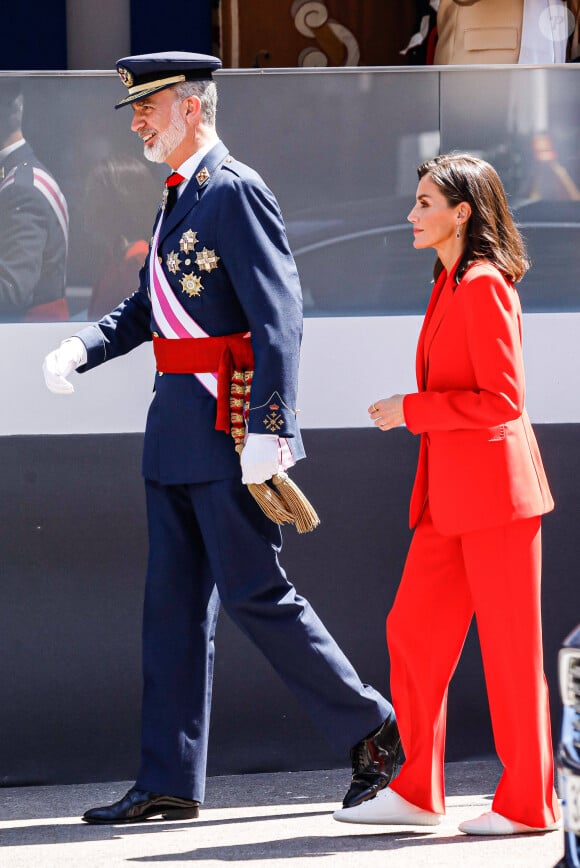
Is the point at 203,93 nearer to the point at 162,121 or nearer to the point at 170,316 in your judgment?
the point at 162,121

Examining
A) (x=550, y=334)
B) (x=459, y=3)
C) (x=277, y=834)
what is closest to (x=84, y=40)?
(x=459, y=3)

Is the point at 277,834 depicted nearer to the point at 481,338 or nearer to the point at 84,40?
the point at 481,338

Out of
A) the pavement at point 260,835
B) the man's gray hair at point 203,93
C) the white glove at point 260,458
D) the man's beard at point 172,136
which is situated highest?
the man's gray hair at point 203,93

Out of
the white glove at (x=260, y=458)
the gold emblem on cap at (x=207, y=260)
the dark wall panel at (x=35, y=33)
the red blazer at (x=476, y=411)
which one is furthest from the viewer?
the dark wall panel at (x=35, y=33)

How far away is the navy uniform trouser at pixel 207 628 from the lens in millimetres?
3791

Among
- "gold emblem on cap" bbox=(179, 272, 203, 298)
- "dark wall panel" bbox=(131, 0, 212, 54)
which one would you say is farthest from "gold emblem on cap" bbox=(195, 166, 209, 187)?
"dark wall panel" bbox=(131, 0, 212, 54)

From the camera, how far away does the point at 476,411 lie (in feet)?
11.6

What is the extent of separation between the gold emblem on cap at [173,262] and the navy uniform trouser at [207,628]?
527 millimetres

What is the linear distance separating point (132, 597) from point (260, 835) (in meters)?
0.85

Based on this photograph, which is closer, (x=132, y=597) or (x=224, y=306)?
(x=224, y=306)

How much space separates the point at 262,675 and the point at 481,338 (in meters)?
1.40

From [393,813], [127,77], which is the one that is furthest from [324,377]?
[393,813]

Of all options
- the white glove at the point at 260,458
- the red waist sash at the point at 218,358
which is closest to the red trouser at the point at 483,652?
the white glove at the point at 260,458

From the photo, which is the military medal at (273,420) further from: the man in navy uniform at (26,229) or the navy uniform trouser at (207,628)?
the man in navy uniform at (26,229)
